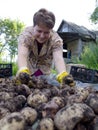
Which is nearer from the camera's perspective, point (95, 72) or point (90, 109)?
point (90, 109)

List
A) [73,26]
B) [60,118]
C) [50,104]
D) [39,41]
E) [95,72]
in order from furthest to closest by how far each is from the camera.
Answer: [73,26]
[95,72]
[39,41]
[50,104]
[60,118]

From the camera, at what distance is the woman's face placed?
90.4 inches

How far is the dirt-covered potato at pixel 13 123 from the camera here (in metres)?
0.95

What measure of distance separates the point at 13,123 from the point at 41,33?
145cm

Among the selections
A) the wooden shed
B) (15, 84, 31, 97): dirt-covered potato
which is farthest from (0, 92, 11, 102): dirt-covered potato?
the wooden shed

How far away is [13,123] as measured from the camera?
3.13 feet

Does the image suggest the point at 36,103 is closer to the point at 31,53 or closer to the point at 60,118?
the point at 60,118

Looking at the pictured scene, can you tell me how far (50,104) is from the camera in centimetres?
112

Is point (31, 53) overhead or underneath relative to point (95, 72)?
overhead

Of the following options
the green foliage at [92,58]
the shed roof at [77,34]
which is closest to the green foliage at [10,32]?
the shed roof at [77,34]

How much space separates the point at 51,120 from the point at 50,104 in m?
0.11

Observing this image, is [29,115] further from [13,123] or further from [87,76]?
[87,76]

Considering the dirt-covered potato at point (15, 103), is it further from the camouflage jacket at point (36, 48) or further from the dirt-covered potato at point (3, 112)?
the camouflage jacket at point (36, 48)

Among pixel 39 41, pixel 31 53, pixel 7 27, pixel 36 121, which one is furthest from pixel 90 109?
pixel 7 27
